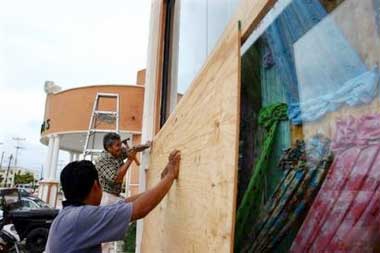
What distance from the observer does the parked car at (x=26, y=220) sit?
6398 mm

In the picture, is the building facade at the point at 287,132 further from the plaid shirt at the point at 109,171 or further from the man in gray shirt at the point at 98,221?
the plaid shirt at the point at 109,171

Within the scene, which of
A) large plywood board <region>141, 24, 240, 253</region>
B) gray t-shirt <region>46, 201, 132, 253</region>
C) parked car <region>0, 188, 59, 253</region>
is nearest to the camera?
large plywood board <region>141, 24, 240, 253</region>

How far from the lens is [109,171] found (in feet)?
8.98

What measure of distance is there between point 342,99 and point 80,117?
1145 cm

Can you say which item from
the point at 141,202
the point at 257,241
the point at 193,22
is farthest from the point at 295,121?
the point at 193,22

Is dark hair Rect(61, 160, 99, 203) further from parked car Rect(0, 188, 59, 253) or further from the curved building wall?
the curved building wall

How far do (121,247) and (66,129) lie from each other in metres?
7.91

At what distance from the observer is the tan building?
1012 cm

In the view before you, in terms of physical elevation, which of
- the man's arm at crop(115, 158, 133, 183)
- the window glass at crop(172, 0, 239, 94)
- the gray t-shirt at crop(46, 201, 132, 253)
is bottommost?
the gray t-shirt at crop(46, 201, 132, 253)

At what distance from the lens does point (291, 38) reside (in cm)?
76

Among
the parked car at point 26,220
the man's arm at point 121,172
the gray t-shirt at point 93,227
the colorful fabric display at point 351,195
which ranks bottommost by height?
the parked car at point 26,220

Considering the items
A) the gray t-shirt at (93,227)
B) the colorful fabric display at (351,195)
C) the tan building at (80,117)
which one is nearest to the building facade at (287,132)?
the colorful fabric display at (351,195)

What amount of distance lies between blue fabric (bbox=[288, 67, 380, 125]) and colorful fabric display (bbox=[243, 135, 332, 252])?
0.16 ft

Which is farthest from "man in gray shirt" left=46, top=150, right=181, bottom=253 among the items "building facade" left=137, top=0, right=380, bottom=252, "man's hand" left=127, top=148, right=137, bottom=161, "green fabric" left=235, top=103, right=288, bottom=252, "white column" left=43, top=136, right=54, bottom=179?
"white column" left=43, top=136, right=54, bottom=179
